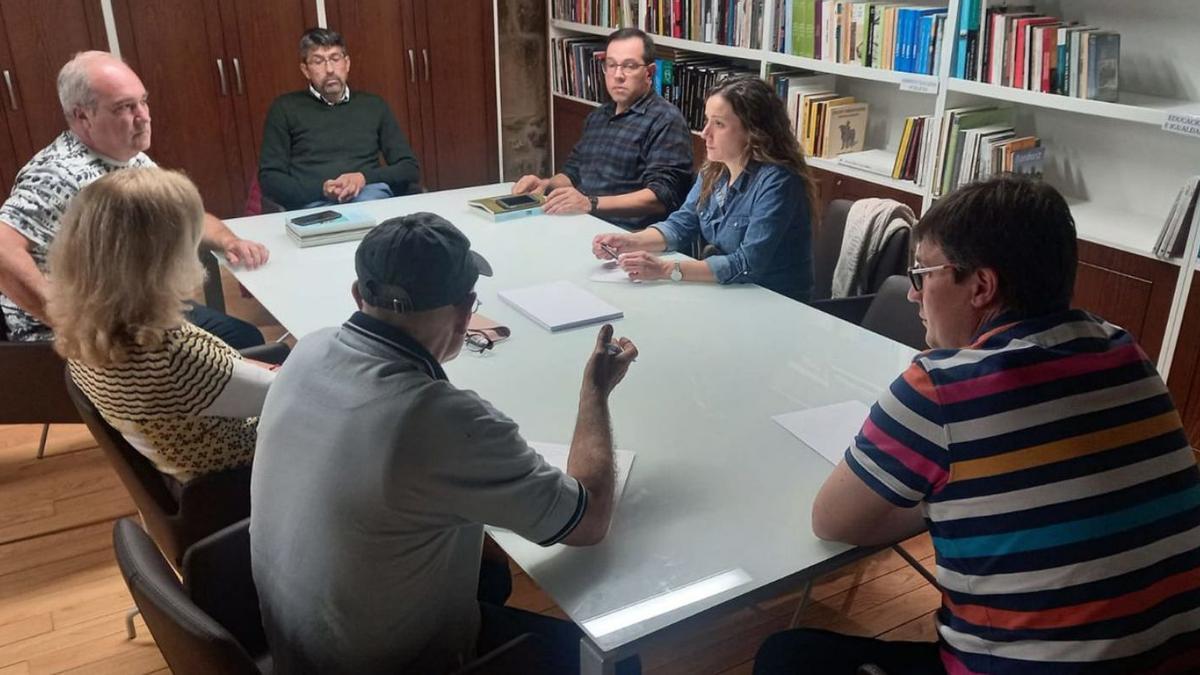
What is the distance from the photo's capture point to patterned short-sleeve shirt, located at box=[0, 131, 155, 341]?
2.42 metres

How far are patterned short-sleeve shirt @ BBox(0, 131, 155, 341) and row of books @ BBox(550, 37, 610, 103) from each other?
298cm

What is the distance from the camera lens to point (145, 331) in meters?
1.63

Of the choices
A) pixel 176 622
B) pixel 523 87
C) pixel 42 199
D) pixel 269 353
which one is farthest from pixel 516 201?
pixel 523 87

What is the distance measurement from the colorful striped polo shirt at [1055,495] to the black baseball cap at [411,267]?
62cm

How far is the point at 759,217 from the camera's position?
8.23 feet

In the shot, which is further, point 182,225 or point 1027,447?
point 182,225

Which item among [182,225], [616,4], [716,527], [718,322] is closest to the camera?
[716,527]

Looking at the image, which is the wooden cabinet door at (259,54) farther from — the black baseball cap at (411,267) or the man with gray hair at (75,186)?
the black baseball cap at (411,267)

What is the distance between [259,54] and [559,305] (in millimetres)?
3279

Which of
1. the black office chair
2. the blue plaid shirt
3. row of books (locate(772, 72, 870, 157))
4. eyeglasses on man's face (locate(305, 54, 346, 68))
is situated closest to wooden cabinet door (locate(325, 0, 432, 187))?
eyeglasses on man's face (locate(305, 54, 346, 68))

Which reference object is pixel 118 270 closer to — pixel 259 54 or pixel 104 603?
pixel 104 603

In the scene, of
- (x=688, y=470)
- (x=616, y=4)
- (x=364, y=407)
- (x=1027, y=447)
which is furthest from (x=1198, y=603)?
(x=616, y=4)

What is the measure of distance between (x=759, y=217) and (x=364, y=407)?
1.58 metres

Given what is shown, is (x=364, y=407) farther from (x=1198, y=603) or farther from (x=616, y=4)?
(x=616, y=4)
